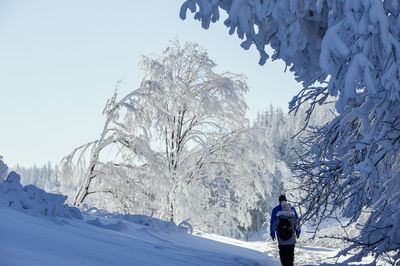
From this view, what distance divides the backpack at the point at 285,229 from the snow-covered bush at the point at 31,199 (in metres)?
3.12

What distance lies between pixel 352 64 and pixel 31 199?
364 cm

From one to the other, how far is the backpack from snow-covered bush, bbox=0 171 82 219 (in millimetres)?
3124

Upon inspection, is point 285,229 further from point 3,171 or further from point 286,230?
point 3,171

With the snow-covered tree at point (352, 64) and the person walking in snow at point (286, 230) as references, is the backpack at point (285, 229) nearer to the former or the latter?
the person walking in snow at point (286, 230)

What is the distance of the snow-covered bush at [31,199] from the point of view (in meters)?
3.58

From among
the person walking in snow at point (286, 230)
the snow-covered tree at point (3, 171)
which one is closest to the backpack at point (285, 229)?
the person walking in snow at point (286, 230)

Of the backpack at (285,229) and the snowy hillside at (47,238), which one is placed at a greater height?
the backpack at (285,229)

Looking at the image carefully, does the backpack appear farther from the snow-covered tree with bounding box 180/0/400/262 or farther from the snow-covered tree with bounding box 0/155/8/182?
the snow-covered tree with bounding box 0/155/8/182

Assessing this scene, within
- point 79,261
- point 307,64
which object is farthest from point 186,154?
point 79,261

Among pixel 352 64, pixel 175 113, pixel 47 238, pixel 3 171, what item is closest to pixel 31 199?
pixel 3 171

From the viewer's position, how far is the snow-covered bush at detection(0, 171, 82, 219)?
11.8 feet

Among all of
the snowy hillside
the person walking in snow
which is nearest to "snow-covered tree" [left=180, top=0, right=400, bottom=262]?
the person walking in snow

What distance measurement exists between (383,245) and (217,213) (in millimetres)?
9410

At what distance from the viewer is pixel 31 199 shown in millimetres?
3832
